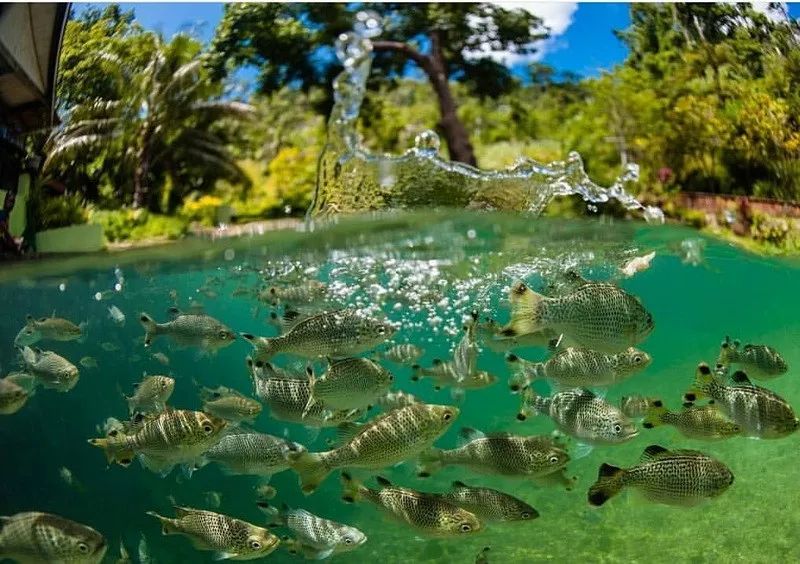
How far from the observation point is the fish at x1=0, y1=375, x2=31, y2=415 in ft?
10.9

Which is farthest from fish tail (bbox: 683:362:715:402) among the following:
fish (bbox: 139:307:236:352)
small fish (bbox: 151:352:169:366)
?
small fish (bbox: 151:352:169:366)

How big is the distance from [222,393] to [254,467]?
760 millimetres

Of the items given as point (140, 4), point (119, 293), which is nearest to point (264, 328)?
point (119, 293)

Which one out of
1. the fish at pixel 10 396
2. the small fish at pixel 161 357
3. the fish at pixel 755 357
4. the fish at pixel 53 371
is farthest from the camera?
the small fish at pixel 161 357

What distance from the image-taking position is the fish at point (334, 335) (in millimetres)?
3445

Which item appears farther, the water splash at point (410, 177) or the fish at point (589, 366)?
the water splash at point (410, 177)

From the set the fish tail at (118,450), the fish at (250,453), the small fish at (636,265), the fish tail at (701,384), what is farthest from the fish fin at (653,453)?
the small fish at (636,265)

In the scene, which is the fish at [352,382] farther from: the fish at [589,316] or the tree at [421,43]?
A: the tree at [421,43]

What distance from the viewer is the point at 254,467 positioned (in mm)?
3697

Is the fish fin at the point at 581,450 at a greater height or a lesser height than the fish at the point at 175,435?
lesser

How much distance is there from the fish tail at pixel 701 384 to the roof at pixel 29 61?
12.7 ft

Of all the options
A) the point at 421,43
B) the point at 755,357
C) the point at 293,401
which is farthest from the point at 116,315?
the point at 755,357

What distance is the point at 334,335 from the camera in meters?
3.45

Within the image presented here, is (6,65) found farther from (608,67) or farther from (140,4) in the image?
(608,67)
